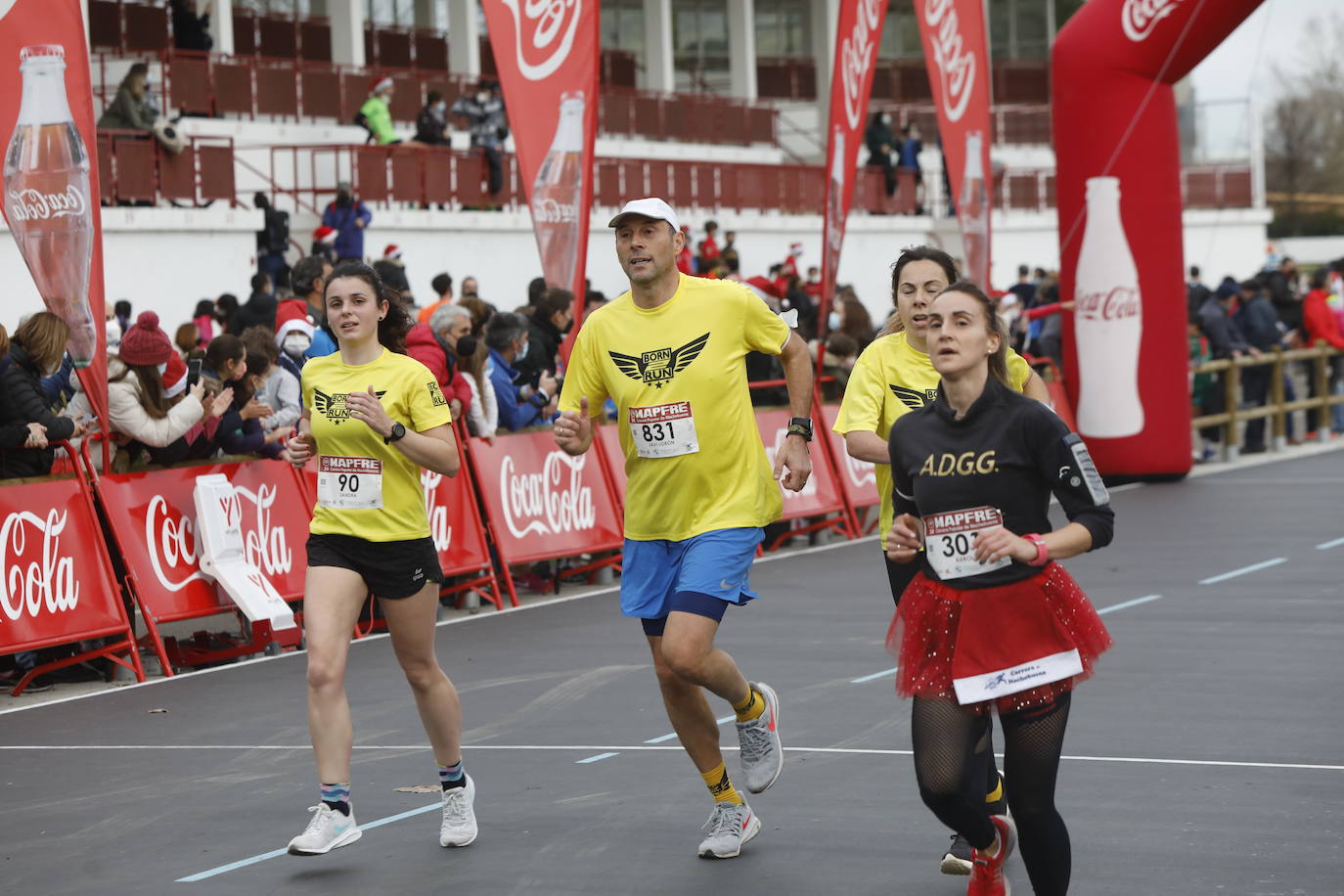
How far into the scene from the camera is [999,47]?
2160 inches

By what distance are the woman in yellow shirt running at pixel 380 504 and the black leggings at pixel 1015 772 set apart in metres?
2.08

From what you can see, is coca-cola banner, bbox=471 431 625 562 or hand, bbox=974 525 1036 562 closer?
hand, bbox=974 525 1036 562

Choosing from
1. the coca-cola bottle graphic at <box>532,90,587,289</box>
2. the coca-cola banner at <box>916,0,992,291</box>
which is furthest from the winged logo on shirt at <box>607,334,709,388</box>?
the coca-cola banner at <box>916,0,992,291</box>

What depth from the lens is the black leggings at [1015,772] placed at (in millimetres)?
5148

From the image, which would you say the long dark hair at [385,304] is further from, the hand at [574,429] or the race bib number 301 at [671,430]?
the race bib number 301 at [671,430]

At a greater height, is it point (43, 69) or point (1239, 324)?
point (43, 69)

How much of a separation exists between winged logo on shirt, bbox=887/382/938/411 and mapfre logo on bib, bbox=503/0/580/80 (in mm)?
7600

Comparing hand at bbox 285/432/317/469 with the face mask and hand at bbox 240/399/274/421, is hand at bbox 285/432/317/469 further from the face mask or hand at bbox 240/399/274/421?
the face mask

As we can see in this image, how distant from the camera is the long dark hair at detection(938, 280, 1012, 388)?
5.35 meters

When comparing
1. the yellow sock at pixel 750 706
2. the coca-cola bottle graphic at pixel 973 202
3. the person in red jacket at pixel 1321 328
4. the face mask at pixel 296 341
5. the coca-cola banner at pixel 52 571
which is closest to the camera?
the yellow sock at pixel 750 706

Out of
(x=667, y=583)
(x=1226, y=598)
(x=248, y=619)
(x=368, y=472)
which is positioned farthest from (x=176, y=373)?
(x=1226, y=598)

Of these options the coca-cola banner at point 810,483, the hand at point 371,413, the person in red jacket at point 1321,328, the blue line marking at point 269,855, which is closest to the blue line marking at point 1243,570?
the coca-cola banner at point 810,483

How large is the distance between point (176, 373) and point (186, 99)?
16.5 m

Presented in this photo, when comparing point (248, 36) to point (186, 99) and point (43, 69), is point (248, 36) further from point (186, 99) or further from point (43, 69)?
point (43, 69)
